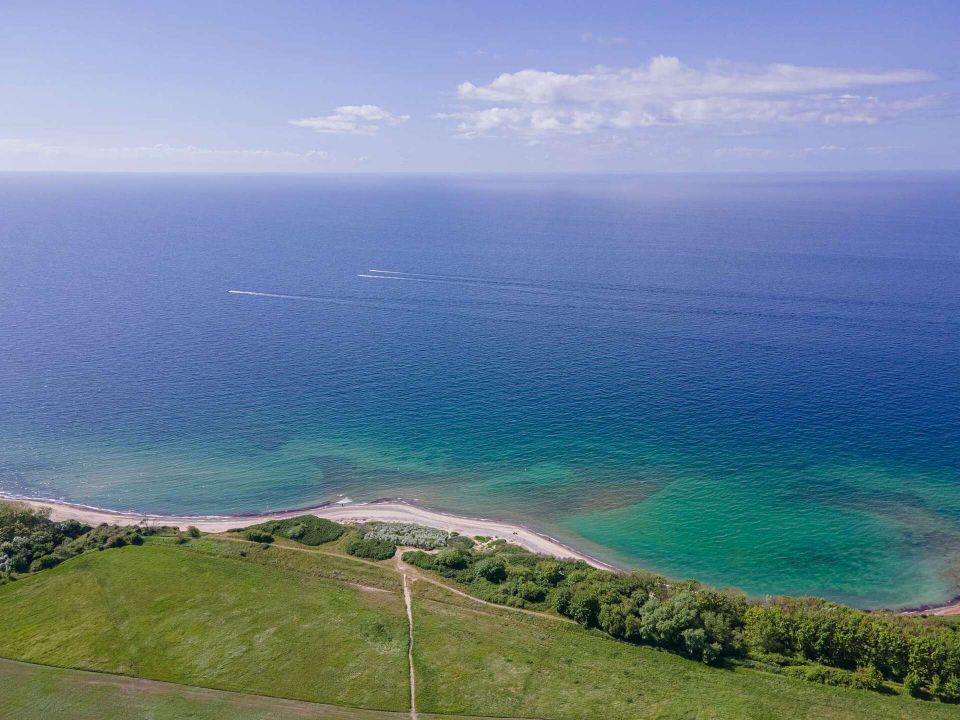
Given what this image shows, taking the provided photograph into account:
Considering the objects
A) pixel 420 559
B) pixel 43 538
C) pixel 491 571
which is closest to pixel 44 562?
pixel 43 538

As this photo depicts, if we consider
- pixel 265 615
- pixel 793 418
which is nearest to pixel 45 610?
pixel 265 615

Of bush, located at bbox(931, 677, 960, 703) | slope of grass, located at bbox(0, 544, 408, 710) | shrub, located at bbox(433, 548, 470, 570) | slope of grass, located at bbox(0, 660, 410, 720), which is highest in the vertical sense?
bush, located at bbox(931, 677, 960, 703)

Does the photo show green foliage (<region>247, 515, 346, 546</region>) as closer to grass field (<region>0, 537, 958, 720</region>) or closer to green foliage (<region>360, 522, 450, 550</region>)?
green foliage (<region>360, 522, 450, 550</region>)

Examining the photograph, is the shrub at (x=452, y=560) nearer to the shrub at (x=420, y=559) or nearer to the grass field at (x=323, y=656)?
the shrub at (x=420, y=559)

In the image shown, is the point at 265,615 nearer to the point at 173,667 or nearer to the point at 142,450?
the point at 173,667

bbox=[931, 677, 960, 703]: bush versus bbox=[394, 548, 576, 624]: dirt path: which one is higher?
bbox=[931, 677, 960, 703]: bush

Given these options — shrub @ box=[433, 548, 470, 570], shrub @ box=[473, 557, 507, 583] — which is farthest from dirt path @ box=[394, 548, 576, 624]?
shrub @ box=[473, 557, 507, 583]

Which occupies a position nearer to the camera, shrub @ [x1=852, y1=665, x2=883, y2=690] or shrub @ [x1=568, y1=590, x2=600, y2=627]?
shrub @ [x1=852, y1=665, x2=883, y2=690]
